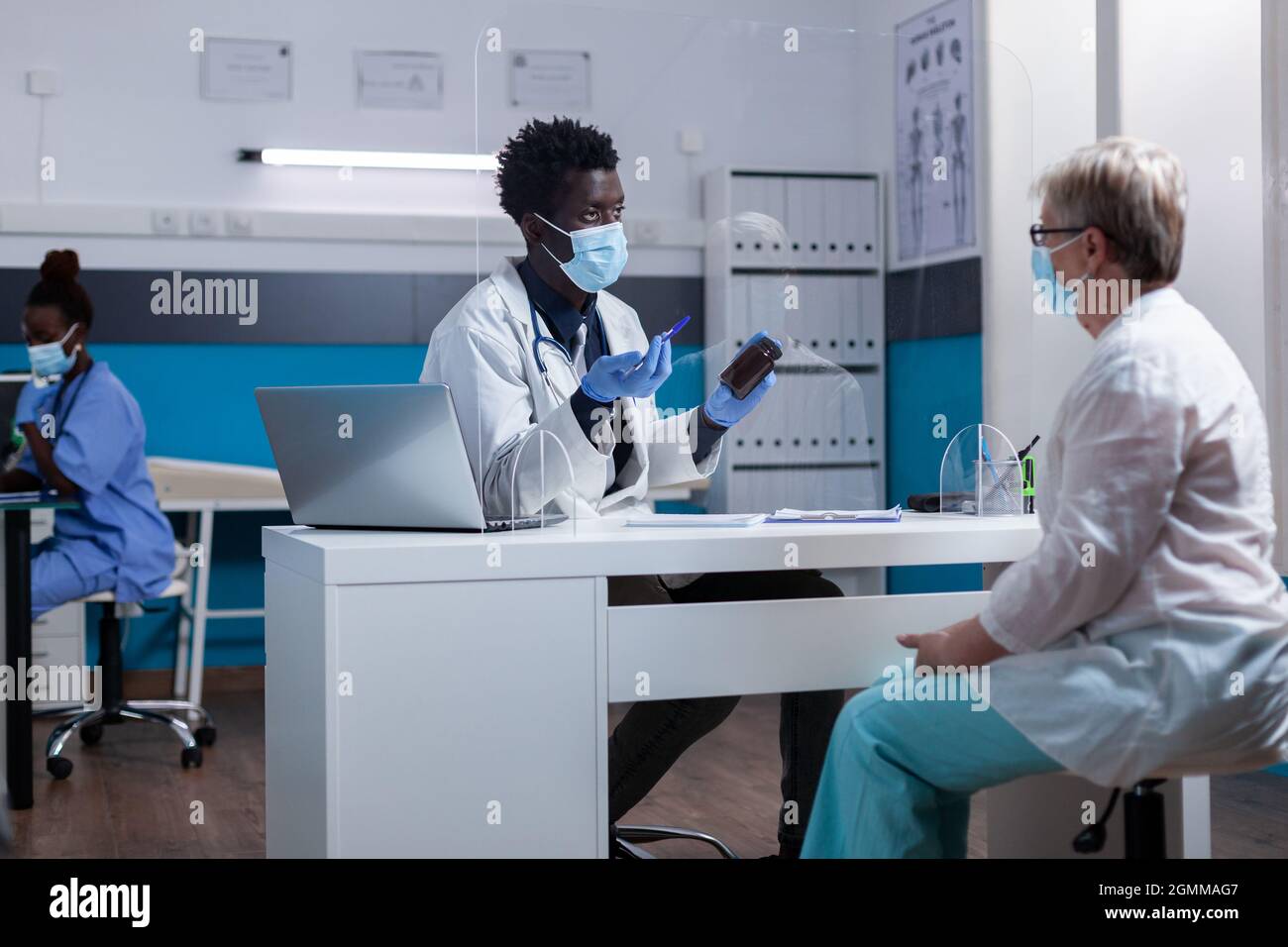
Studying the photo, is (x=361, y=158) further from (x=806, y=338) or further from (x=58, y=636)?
(x=806, y=338)

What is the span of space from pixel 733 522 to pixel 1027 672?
1.83 ft

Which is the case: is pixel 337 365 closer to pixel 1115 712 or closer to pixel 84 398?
pixel 84 398

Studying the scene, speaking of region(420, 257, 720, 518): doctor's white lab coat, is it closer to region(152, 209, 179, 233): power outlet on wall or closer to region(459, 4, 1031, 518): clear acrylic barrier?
region(459, 4, 1031, 518): clear acrylic barrier

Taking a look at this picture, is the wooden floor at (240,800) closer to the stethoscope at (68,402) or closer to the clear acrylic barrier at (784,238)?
the clear acrylic barrier at (784,238)

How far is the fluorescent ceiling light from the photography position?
479 cm

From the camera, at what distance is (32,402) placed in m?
3.79

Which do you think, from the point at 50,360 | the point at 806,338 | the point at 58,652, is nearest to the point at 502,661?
the point at 806,338

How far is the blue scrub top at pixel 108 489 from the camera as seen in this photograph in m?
3.65

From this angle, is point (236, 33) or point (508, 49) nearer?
point (508, 49)

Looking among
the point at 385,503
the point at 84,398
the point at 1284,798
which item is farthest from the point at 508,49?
the point at 1284,798

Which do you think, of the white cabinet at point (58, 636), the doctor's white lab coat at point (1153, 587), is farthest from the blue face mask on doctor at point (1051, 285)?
the white cabinet at point (58, 636)

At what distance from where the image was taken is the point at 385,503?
1813 mm

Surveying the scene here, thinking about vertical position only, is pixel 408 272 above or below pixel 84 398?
above

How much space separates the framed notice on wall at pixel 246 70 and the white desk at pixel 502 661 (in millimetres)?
3381
